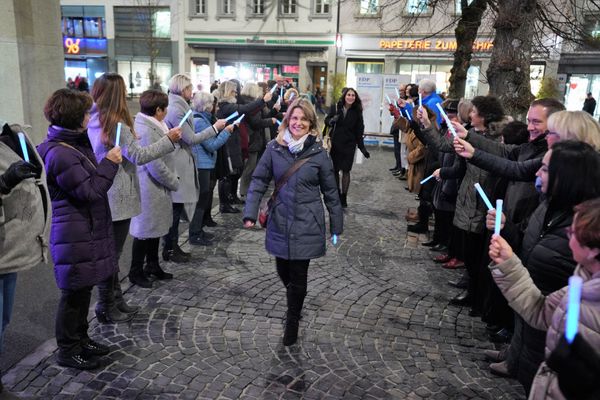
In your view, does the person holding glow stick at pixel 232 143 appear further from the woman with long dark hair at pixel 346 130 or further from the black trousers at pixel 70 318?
the black trousers at pixel 70 318

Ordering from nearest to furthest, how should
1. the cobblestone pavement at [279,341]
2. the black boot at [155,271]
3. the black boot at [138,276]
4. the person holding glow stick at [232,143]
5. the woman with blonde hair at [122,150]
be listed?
1. the cobblestone pavement at [279,341]
2. the woman with blonde hair at [122,150]
3. the black boot at [138,276]
4. the black boot at [155,271]
5. the person holding glow stick at [232,143]

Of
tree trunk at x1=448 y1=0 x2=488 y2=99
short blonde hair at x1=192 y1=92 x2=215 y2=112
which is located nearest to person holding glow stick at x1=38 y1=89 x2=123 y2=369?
short blonde hair at x1=192 y1=92 x2=215 y2=112

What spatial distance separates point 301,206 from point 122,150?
1.62 meters

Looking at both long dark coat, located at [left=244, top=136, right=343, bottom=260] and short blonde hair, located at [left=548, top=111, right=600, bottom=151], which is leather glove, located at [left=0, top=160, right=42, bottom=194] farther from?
short blonde hair, located at [left=548, top=111, right=600, bottom=151]

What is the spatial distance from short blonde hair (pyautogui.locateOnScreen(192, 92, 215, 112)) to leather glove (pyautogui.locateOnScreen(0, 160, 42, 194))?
3639mm

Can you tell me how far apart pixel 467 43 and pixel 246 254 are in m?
7.83

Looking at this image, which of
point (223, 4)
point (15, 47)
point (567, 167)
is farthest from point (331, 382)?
point (223, 4)

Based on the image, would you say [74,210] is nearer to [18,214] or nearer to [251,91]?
[18,214]

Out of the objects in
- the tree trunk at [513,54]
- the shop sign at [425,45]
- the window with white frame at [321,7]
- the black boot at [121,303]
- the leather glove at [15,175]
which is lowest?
the black boot at [121,303]

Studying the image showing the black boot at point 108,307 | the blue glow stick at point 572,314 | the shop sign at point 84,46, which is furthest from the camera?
the shop sign at point 84,46

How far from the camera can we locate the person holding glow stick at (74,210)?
11.0 ft

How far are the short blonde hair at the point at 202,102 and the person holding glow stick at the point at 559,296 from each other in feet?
15.5

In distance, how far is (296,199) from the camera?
Answer: 3922mm

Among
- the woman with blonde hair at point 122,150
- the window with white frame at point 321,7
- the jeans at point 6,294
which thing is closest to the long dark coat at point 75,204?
the jeans at point 6,294
